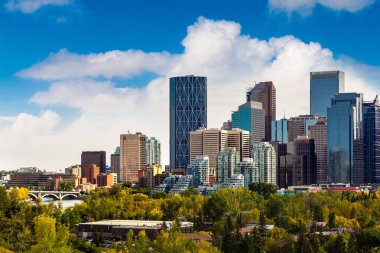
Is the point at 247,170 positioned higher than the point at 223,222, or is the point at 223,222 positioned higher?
the point at 247,170

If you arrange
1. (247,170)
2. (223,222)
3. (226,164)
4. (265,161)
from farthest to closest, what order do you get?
(265,161) → (226,164) → (247,170) → (223,222)

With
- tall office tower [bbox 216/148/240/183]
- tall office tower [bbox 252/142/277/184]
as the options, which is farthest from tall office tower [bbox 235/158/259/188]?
tall office tower [bbox 252/142/277/184]

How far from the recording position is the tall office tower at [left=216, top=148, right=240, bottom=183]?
184875mm

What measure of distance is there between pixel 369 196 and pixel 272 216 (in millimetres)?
27724

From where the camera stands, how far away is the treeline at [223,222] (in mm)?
62781

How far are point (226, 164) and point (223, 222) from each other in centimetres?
10192

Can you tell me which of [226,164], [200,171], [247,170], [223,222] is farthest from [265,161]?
[223,222]

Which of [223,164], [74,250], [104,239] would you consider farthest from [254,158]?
[74,250]

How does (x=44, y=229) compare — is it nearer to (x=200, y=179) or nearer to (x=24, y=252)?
(x=24, y=252)

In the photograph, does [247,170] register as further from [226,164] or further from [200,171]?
[200,171]

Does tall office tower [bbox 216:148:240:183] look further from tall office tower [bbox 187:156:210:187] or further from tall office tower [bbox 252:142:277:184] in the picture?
tall office tower [bbox 252:142:277:184]

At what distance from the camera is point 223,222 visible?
278 feet

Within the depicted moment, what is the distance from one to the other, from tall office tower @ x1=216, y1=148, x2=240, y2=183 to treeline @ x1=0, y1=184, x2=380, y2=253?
131 ft

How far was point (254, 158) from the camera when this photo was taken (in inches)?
7643
